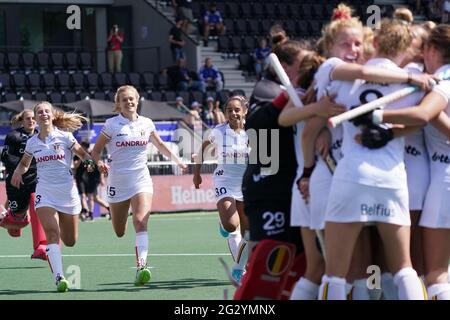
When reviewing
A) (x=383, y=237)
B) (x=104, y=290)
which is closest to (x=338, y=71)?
(x=383, y=237)

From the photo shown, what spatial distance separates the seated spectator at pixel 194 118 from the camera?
1080 inches

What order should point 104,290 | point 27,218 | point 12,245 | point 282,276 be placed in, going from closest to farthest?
point 282,276, point 104,290, point 27,218, point 12,245

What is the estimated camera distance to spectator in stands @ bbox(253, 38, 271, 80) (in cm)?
3347

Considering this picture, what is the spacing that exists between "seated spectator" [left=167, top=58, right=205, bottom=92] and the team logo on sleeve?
24.1 meters

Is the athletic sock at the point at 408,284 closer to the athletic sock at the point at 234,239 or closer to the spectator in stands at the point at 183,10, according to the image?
the athletic sock at the point at 234,239

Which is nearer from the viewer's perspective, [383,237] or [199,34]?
[383,237]

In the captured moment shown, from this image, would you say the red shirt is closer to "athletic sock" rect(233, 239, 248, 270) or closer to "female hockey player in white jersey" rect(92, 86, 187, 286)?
"female hockey player in white jersey" rect(92, 86, 187, 286)

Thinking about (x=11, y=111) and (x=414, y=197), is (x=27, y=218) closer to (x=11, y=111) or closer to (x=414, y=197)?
(x=414, y=197)

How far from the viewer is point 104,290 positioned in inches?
454

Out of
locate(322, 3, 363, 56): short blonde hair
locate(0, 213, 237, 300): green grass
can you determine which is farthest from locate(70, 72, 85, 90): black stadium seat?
locate(322, 3, 363, 56): short blonde hair

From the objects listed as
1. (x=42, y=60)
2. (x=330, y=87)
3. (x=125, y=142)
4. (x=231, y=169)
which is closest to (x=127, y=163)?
(x=125, y=142)

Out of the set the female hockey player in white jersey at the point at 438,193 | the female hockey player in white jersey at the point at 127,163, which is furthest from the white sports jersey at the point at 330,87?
the female hockey player in white jersey at the point at 127,163

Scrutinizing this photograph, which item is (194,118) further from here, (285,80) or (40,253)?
(285,80)
